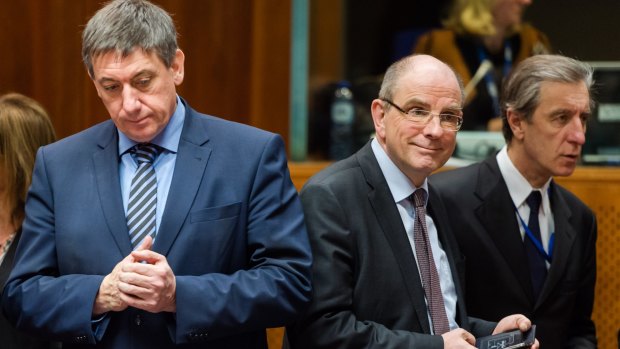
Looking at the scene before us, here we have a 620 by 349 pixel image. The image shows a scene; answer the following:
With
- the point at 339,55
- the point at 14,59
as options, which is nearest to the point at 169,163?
the point at 14,59

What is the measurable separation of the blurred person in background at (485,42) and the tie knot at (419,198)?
219 cm

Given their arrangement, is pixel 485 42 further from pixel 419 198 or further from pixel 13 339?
pixel 13 339

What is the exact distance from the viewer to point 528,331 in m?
3.01

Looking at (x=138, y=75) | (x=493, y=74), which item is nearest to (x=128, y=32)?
(x=138, y=75)

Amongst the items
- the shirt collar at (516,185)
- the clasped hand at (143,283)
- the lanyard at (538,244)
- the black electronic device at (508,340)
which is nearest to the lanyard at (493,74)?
the shirt collar at (516,185)

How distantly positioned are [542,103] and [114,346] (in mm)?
1771

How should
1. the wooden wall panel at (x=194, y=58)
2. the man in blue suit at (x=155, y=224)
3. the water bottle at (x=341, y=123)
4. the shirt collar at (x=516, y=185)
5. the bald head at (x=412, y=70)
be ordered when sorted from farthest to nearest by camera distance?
the water bottle at (x=341, y=123)
the wooden wall panel at (x=194, y=58)
the shirt collar at (x=516, y=185)
the bald head at (x=412, y=70)
the man in blue suit at (x=155, y=224)

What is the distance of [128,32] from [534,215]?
64.6 inches

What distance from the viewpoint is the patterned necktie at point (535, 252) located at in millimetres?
3500

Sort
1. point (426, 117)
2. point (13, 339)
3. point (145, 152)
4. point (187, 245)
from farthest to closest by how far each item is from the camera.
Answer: point (13, 339) < point (426, 117) < point (145, 152) < point (187, 245)

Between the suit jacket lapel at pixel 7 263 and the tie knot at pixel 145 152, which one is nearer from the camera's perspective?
the tie knot at pixel 145 152

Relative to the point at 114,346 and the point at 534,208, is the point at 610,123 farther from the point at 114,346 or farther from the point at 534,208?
the point at 114,346

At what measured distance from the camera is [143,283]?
2.45 meters

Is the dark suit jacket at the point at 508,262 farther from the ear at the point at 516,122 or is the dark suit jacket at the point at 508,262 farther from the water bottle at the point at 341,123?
the water bottle at the point at 341,123
